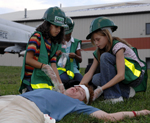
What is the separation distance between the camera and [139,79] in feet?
10.6

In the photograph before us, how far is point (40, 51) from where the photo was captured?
3.48 m

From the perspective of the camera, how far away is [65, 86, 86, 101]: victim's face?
2756 mm

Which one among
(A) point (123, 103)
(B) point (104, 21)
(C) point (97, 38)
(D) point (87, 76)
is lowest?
(A) point (123, 103)

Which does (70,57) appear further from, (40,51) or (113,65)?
(113,65)

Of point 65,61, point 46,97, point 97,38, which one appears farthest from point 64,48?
point 46,97

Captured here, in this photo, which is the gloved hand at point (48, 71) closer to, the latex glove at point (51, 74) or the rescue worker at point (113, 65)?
the latex glove at point (51, 74)

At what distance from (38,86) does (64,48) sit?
52.4 inches

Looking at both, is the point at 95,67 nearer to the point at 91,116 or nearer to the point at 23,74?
the point at 23,74

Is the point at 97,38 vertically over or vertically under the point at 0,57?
over

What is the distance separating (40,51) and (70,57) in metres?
0.97

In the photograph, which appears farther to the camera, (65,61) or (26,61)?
(65,61)

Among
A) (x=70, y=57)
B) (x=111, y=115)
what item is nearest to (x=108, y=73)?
(x=111, y=115)

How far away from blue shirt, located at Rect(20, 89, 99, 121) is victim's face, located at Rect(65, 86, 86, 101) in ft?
0.82

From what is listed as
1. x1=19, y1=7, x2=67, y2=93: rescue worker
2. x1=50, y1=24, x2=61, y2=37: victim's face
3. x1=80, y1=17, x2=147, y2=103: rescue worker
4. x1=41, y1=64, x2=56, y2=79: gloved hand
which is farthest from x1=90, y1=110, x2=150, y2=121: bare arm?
x1=50, y1=24, x2=61, y2=37: victim's face
